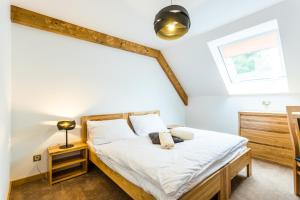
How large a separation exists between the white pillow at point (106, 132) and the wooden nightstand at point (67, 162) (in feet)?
0.74

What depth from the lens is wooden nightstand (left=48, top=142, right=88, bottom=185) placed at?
87.6 inches

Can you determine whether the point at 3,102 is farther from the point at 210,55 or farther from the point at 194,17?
the point at 210,55

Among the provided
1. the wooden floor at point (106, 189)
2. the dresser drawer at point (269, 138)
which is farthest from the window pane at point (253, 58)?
the wooden floor at point (106, 189)

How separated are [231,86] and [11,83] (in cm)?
406

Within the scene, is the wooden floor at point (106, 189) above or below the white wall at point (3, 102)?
below

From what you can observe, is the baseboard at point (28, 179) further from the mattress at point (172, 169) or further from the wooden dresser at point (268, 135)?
the wooden dresser at point (268, 135)

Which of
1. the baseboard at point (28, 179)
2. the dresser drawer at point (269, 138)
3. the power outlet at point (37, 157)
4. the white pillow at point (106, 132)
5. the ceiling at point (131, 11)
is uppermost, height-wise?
the ceiling at point (131, 11)

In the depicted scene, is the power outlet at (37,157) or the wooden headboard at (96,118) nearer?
the power outlet at (37,157)

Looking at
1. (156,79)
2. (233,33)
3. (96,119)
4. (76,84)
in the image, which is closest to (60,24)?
(76,84)

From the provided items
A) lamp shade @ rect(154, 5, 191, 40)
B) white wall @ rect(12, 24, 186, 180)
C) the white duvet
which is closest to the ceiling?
white wall @ rect(12, 24, 186, 180)

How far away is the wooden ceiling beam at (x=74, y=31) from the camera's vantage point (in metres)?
2.16

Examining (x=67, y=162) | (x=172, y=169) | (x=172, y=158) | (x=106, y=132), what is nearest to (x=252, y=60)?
(x=172, y=158)

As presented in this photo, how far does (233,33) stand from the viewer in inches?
106

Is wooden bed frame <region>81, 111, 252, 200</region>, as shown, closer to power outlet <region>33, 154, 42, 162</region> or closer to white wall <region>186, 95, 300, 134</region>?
power outlet <region>33, 154, 42, 162</region>
